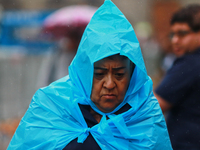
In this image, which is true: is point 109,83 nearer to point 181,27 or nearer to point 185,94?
point 185,94

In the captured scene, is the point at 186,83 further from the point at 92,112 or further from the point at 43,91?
the point at 43,91

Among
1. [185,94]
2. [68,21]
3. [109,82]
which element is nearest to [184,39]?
[185,94]

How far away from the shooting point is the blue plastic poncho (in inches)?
114

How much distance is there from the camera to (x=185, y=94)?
12.0 feet

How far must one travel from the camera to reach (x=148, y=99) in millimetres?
3102

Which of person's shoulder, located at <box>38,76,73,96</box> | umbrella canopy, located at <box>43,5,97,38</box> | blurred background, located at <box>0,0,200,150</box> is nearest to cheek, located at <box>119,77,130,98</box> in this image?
person's shoulder, located at <box>38,76,73,96</box>

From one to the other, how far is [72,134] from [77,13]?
440cm

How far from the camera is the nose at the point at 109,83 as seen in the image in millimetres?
2829

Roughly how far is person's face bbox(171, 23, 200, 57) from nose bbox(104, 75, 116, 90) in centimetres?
124

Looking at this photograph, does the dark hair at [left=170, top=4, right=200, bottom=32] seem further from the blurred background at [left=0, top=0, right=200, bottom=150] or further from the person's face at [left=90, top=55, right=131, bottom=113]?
the blurred background at [left=0, top=0, right=200, bottom=150]

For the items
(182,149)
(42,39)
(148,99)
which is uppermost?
(42,39)

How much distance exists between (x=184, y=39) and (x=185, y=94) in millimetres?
524

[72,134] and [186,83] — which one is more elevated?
[186,83]

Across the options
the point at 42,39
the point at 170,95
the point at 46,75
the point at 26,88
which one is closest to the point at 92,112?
the point at 170,95
